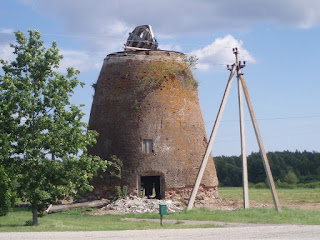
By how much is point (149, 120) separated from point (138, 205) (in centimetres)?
443

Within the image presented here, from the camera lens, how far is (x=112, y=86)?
27266 mm

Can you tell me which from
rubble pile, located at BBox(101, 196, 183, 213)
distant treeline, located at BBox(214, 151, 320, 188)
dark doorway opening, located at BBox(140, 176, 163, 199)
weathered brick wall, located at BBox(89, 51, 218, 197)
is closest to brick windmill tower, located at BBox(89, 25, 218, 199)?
weathered brick wall, located at BBox(89, 51, 218, 197)

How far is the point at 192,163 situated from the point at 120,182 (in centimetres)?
377

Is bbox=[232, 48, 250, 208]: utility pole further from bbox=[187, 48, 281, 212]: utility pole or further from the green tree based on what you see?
the green tree

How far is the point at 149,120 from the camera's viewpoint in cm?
2642

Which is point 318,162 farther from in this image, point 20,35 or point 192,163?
point 20,35

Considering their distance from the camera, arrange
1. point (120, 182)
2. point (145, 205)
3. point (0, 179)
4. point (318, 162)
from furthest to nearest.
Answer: point (318, 162), point (120, 182), point (145, 205), point (0, 179)

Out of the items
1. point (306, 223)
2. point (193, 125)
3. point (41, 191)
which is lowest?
point (306, 223)

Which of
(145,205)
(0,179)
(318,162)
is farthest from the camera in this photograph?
(318,162)

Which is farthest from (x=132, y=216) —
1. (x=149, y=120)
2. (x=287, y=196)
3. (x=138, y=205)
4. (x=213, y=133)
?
(x=287, y=196)

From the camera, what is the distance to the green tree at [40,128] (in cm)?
1802

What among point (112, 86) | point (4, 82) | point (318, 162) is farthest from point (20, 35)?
point (318, 162)

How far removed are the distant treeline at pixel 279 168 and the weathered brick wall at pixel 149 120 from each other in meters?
30.4

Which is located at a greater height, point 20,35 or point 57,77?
point 20,35
